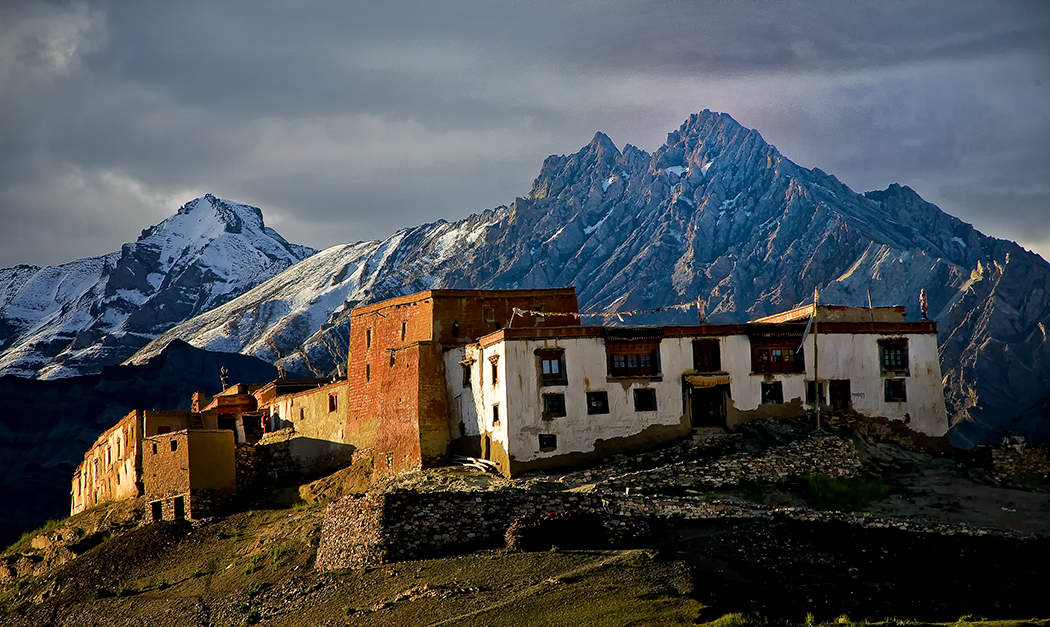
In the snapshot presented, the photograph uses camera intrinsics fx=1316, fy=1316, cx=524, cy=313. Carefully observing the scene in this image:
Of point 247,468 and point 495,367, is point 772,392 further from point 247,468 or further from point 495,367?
point 247,468

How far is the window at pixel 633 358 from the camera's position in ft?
202

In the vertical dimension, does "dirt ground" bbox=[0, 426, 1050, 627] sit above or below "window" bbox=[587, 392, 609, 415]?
below

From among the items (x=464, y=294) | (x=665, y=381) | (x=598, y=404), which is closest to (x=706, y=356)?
(x=665, y=381)

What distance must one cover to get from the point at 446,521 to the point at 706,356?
18.8 meters

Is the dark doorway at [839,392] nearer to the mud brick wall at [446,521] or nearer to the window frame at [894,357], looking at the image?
the window frame at [894,357]

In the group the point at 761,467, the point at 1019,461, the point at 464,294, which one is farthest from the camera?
the point at 464,294

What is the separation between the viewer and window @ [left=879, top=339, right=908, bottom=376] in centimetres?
6456

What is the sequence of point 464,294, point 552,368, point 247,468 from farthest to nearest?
point 464,294 → point 247,468 → point 552,368

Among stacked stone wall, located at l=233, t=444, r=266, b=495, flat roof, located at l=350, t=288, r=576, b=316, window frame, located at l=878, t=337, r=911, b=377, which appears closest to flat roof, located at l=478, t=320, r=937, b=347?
window frame, located at l=878, t=337, r=911, b=377

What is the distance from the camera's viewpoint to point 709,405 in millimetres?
62625

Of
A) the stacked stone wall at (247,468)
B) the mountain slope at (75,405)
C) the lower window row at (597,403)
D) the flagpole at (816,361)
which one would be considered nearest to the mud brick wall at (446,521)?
the lower window row at (597,403)

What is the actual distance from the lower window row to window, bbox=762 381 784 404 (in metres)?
5.61

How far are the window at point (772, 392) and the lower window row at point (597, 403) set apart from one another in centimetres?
561

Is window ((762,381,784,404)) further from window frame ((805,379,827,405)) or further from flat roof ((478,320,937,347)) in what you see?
flat roof ((478,320,937,347))
